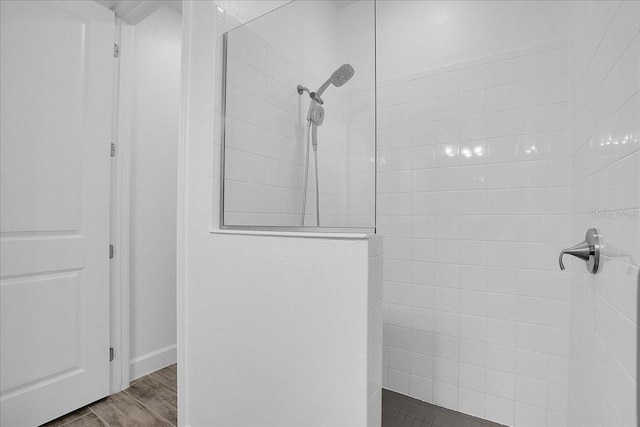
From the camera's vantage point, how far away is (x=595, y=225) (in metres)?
0.97

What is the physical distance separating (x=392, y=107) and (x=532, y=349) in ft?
4.98

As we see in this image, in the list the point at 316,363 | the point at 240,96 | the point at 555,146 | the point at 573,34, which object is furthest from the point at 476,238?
the point at 240,96

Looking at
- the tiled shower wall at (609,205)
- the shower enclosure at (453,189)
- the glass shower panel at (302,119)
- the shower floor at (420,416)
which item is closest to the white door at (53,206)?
the shower enclosure at (453,189)

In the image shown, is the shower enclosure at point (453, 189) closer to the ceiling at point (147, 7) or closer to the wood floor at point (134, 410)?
the ceiling at point (147, 7)

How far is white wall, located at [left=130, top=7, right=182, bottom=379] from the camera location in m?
2.10

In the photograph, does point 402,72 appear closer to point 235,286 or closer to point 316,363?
point 235,286

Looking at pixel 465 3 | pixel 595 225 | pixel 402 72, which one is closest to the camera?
pixel 595 225

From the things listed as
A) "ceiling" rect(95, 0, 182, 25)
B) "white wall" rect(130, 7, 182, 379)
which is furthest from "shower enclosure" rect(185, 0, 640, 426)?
"white wall" rect(130, 7, 182, 379)

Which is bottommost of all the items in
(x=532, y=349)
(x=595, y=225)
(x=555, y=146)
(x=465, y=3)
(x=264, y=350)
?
(x=532, y=349)

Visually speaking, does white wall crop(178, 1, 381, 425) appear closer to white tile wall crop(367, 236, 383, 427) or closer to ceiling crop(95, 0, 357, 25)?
white tile wall crop(367, 236, 383, 427)

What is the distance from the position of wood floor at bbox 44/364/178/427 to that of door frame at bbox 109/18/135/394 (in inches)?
3.9

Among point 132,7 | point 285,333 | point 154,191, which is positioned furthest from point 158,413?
point 132,7

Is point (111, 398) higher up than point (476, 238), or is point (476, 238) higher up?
point (476, 238)

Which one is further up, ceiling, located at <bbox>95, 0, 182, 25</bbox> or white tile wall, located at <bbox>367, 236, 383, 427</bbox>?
ceiling, located at <bbox>95, 0, 182, 25</bbox>
